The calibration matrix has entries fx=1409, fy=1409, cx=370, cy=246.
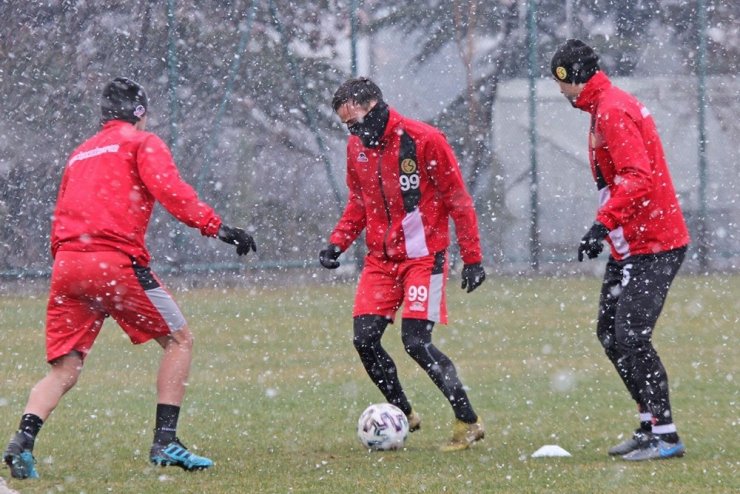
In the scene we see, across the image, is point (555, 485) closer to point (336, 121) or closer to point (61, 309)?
point (61, 309)

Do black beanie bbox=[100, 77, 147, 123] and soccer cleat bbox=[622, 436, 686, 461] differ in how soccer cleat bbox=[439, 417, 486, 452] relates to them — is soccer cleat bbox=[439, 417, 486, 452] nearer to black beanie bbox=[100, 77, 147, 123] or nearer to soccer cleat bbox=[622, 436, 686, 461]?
soccer cleat bbox=[622, 436, 686, 461]

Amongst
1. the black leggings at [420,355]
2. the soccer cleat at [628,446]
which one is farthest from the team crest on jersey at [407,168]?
the soccer cleat at [628,446]

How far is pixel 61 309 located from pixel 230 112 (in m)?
11.6

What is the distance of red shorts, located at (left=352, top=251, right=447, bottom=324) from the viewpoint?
6719mm

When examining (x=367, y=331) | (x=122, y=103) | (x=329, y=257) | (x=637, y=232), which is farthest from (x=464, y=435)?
(x=122, y=103)

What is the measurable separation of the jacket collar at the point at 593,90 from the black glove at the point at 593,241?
66 centimetres

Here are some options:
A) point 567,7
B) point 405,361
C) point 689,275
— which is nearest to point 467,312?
point 405,361

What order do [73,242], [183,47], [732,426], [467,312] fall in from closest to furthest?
A: [73,242] < [732,426] < [467,312] < [183,47]

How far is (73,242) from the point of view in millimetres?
6004

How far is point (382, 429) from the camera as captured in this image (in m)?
6.62

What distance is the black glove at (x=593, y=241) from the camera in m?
5.82

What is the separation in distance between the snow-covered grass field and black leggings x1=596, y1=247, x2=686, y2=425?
327 millimetres

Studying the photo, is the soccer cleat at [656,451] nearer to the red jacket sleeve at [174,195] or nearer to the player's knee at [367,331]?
the player's knee at [367,331]

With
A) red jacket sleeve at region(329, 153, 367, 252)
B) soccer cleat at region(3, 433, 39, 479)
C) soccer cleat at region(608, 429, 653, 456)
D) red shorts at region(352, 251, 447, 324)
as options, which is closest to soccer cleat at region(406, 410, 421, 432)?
red shorts at region(352, 251, 447, 324)
